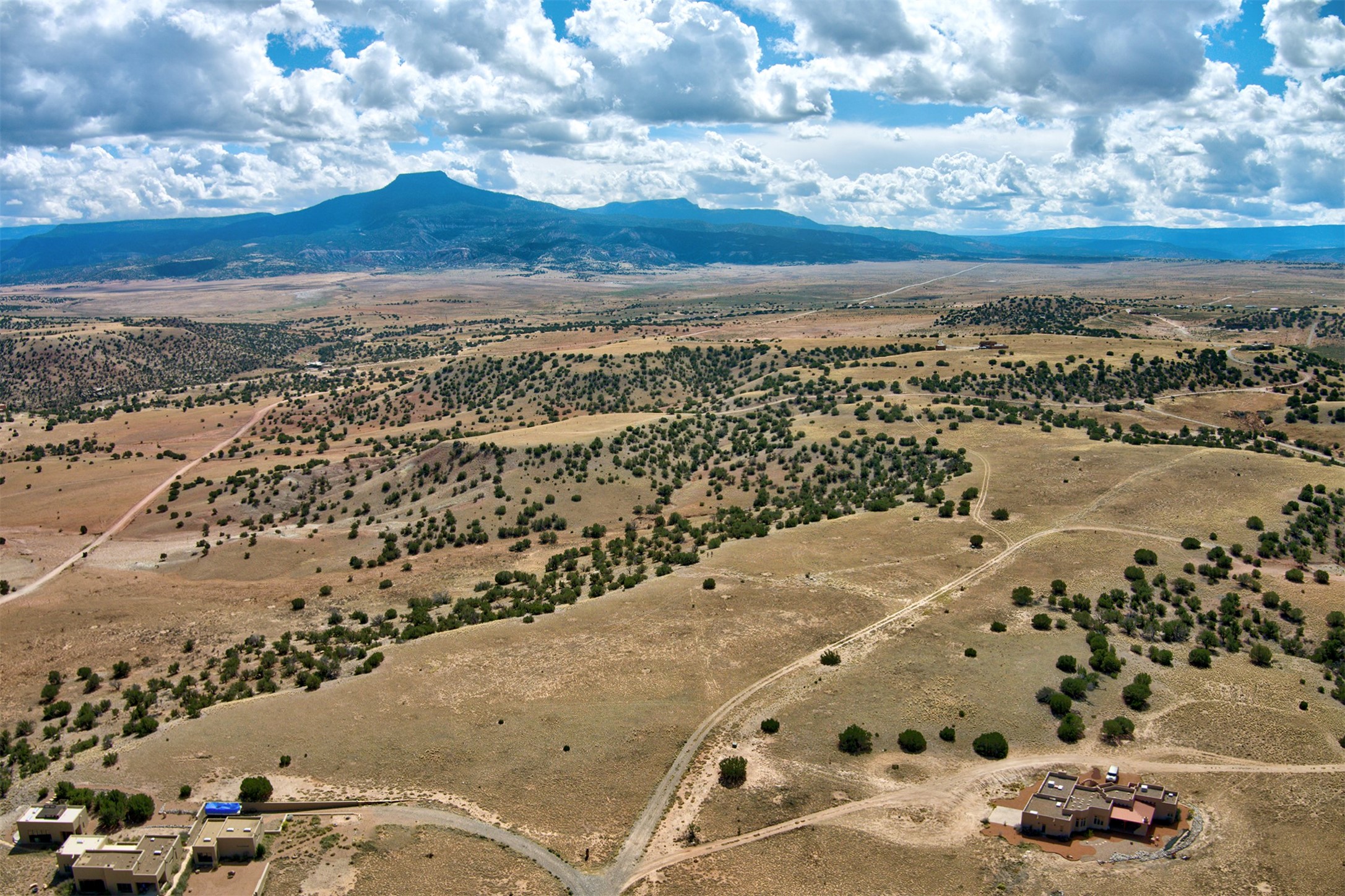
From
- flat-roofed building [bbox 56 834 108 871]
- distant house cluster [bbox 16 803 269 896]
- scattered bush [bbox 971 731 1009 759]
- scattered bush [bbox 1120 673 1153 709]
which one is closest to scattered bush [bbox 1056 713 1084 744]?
scattered bush [bbox 971 731 1009 759]

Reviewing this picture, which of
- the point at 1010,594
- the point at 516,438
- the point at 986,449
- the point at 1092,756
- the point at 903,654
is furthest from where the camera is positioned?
the point at 516,438

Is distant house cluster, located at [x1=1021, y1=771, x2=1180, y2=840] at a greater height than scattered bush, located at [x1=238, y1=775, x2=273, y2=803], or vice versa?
scattered bush, located at [x1=238, y1=775, x2=273, y2=803]

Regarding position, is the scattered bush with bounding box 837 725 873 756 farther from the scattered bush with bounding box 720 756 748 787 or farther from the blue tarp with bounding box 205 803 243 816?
the blue tarp with bounding box 205 803 243 816

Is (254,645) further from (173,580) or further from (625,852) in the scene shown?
(625,852)

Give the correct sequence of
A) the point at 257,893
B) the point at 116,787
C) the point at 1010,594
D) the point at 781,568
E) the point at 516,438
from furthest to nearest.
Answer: the point at 516,438 < the point at 781,568 < the point at 1010,594 < the point at 116,787 < the point at 257,893

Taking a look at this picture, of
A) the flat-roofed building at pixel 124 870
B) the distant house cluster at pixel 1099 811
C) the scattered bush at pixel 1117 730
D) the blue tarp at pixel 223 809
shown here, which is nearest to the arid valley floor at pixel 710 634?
the scattered bush at pixel 1117 730

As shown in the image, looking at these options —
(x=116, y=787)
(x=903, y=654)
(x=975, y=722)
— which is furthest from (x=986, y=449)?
(x=116, y=787)
